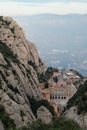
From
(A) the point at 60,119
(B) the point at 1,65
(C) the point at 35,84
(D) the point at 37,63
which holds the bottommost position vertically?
(D) the point at 37,63

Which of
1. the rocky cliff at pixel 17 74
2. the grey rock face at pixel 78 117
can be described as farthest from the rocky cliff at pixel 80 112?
the rocky cliff at pixel 17 74

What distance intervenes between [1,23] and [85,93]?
84973mm

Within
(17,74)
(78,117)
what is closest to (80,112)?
(78,117)

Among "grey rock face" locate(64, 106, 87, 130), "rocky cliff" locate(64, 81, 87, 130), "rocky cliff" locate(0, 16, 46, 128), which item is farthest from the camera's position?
"rocky cliff" locate(0, 16, 46, 128)

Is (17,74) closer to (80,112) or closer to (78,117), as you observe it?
(80,112)

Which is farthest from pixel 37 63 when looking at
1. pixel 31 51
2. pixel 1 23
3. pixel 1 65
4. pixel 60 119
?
pixel 60 119

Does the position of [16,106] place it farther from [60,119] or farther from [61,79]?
[61,79]

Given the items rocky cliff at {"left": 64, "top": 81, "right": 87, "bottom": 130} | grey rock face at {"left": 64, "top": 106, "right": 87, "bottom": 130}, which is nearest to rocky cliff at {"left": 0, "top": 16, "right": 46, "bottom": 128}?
grey rock face at {"left": 64, "top": 106, "right": 87, "bottom": 130}

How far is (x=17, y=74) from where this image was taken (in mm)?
113188

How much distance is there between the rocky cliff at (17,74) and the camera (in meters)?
81.9

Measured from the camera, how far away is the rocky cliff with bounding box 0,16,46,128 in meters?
81.9

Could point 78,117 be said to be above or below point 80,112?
below

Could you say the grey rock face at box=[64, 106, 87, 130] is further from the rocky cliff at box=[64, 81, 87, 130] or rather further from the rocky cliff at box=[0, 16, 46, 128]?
the rocky cliff at box=[0, 16, 46, 128]

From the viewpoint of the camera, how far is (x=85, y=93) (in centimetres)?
8888
